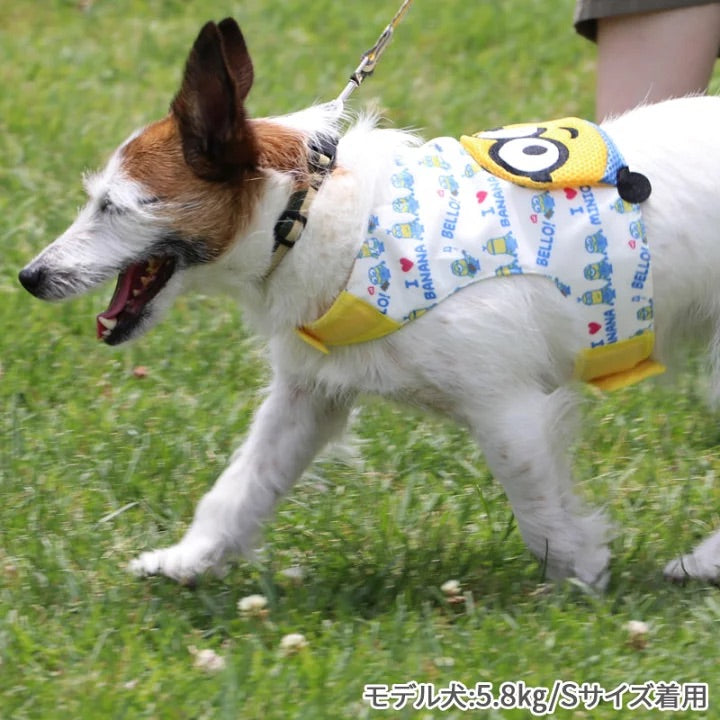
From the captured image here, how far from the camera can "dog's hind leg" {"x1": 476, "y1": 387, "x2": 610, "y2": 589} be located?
12.3 ft

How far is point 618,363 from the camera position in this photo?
3939 mm

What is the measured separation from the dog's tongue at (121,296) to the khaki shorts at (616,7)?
1955mm

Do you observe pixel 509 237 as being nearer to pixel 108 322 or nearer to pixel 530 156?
pixel 530 156

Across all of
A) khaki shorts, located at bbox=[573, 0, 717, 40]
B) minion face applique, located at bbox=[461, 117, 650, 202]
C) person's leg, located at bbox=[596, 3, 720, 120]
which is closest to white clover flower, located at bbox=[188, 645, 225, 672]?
minion face applique, located at bbox=[461, 117, 650, 202]

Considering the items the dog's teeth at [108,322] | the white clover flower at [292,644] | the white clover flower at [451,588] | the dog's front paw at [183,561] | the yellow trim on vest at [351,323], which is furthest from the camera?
the dog's front paw at [183,561]

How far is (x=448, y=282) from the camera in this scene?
11.9ft

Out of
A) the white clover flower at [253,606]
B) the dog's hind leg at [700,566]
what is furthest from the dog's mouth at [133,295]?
the dog's hind leg at [700,566]

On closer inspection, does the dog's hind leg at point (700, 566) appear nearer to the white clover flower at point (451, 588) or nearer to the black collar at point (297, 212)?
the white clover flower at point (451, 588)

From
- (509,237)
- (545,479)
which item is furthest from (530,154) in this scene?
(545,479)

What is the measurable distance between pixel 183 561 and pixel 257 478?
1.02 ft

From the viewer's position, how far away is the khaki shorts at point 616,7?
4.79 m

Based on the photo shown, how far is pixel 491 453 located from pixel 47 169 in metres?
3.64

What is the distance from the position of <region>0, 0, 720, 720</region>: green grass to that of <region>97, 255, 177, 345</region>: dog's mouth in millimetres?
672

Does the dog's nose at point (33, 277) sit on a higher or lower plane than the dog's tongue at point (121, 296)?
higher
